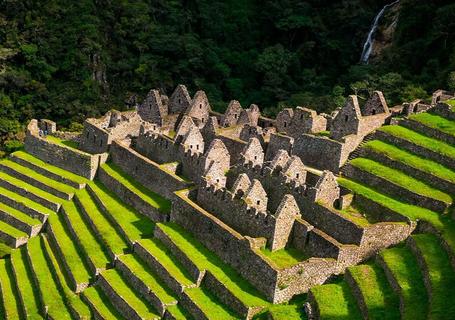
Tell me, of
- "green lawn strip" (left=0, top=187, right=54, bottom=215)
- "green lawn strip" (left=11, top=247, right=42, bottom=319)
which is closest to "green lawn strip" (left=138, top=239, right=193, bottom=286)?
"green lawn strip" (left=11, top=247, right=42, bottom=319)

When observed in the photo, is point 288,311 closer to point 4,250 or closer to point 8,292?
point 8,292

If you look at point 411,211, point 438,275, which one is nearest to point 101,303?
point 411,211

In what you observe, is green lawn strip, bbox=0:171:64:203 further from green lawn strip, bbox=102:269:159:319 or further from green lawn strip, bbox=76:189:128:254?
green lawn strip, bbox=102:269:159:319

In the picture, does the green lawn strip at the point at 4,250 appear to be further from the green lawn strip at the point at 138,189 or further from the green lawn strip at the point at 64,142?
the green lawn strip at the point at 64,142

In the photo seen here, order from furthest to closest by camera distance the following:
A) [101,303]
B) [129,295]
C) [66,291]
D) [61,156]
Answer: [61,156] < [66,291] < [101,303] < [129,295]

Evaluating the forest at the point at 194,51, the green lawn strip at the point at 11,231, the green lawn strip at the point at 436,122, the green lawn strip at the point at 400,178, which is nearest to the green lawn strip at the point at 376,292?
the green lawn strip at the point at 400,178

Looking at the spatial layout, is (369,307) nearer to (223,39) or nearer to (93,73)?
(93,73)

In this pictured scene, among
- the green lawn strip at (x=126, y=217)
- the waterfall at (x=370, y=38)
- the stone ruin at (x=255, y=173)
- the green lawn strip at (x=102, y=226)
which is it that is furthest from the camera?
the waterfall at (x=370, y=38)
